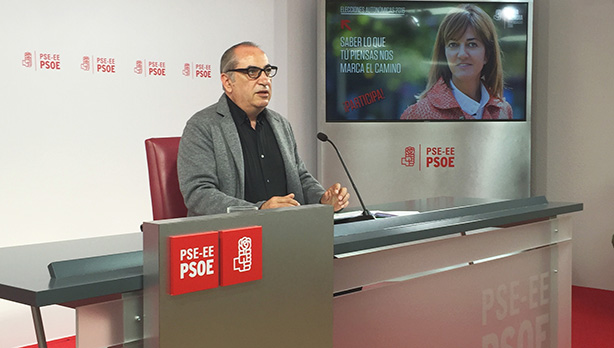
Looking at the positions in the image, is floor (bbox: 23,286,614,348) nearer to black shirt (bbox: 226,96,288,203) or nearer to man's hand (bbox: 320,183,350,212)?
black shirt (bbox: 226,96,288,203)

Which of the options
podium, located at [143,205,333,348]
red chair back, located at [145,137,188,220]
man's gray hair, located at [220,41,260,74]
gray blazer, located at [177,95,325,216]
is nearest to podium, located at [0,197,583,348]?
podium, located at [143,205,333,348]

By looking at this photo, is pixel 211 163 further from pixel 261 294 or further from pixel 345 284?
pixel 261 294

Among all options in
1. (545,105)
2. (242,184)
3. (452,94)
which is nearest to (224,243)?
(242,184)

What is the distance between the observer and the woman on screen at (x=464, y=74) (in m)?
4.74

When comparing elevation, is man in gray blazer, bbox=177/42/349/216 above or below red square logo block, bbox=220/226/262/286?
above

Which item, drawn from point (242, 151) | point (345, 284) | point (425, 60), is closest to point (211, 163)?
point (242, 151)

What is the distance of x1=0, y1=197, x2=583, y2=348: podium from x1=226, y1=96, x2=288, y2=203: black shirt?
0.46 metres

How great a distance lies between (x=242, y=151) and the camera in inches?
105

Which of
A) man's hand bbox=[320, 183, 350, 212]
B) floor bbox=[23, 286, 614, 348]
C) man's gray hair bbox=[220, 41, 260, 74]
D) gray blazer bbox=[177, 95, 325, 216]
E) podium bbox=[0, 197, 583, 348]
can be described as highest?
man's gray hair bbox=[220, 41, 260, 74]

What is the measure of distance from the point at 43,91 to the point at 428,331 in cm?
244

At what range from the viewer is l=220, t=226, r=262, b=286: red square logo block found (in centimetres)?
141

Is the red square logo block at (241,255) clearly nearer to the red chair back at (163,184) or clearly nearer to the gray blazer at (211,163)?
the gray blazer at (211,163)

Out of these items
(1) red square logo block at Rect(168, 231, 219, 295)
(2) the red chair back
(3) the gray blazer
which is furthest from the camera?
(2) the red chair back

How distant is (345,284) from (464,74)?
3.20 metres
